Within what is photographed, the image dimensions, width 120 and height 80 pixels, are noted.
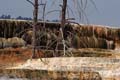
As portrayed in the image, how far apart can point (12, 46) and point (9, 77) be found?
13.8 metres

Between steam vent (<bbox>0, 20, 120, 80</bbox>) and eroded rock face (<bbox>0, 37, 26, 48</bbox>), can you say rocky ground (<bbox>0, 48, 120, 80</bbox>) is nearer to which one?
steam vent (<bbox>0, 20, 120, 80</bbox>)

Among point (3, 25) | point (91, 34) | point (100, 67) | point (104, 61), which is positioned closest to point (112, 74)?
point (100, 67)

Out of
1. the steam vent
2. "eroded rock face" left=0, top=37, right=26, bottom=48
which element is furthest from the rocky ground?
"eroded rock face" left=0, top=37, right=26, bottom=48

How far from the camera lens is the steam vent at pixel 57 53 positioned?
9.11 meters

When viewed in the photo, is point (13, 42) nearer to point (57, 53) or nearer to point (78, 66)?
point (57, 53)

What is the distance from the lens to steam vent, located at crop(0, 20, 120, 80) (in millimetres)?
9109

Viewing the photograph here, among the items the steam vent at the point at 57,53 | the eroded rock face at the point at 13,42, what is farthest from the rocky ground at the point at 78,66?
the eroded rock face at the point at 13,42

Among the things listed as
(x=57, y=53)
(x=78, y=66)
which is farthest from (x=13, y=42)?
(x=78, y=66)

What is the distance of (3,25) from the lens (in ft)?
79.9

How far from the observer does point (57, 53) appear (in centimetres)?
1430

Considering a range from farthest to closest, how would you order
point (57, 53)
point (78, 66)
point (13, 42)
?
point (13, 42)
point (57, 53)
point (78, 66)

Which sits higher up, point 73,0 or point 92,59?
point 73,0

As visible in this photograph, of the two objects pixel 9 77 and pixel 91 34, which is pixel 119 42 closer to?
pixel 91 34

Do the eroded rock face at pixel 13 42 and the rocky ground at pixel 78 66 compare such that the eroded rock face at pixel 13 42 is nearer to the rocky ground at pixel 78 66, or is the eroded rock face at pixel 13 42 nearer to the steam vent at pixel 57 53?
the steam vent at pixel 57 53
